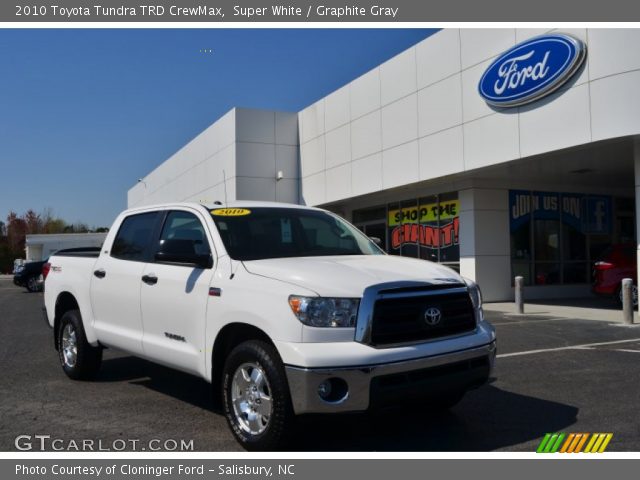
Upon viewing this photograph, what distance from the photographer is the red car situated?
14781mm

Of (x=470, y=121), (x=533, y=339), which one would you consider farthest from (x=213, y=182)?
(x=533, y=339)

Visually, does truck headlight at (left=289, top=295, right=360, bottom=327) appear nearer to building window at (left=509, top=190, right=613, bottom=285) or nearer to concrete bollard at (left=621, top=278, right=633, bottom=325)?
concrete bollard at (left=621, top=278, right=633, bottom=325)

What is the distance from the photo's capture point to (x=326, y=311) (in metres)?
4.15

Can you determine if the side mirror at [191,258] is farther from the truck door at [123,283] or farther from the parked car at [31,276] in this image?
the parked car at [31,276]

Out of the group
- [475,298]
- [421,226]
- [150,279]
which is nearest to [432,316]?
[475,298]

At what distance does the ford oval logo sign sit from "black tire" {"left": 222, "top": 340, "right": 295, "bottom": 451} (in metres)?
10.9

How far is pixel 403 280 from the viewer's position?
440 cm

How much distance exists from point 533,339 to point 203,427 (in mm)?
6727

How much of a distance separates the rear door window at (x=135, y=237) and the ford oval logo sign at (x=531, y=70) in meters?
10.0

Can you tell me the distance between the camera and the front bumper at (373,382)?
3980mm

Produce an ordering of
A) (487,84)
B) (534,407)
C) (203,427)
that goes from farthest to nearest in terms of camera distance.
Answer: (487,84), (534,407), (203,427)

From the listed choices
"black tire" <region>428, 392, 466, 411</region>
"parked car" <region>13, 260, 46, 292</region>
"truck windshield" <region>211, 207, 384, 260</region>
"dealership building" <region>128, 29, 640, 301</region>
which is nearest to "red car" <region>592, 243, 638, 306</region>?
"dealership building" <region>128, 29, 640, 301</region>

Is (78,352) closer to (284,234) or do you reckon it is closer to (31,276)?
(284,234)

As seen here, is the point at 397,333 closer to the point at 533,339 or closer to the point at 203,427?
the point at 203,427
